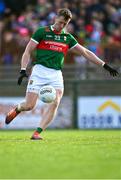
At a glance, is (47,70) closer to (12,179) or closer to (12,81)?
(12,179)

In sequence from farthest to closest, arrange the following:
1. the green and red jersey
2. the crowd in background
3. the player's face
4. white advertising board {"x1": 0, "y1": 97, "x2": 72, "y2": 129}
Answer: the crowd in background < white advertising board {"x1": 0, "y1": 97, "x2": 72, "y2": 129} < the green and red jersey < the player's face

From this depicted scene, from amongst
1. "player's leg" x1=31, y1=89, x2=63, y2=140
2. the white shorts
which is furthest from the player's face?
"player's leg" x1=31, y1=89, x2=63, y2=140

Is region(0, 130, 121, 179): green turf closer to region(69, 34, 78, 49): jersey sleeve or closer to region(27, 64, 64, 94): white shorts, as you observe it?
region(27, 64, 64, 94): white shorts

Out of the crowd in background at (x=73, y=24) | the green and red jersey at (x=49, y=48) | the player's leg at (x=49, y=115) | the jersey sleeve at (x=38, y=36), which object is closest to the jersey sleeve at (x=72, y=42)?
the green and red jersey at (x=49, y=48)

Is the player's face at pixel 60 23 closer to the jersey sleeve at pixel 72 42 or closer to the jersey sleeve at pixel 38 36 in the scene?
the jersey sleeve at pixel 38 36

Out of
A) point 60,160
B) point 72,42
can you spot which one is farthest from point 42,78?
point 60,160

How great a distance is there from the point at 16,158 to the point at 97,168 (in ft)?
5.44

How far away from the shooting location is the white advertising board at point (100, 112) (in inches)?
855

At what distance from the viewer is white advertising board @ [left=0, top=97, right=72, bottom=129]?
21.7m

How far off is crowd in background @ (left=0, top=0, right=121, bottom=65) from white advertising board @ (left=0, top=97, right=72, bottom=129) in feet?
6.87

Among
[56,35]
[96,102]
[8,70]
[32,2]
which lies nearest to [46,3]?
[32,2]

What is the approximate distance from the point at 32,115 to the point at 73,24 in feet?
13.2

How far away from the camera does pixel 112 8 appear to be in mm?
24344

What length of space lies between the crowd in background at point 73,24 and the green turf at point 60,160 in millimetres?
10449
